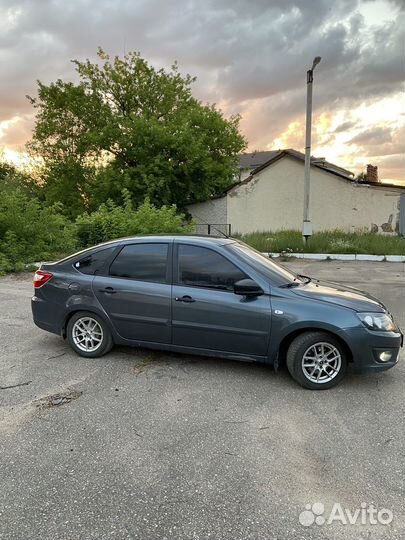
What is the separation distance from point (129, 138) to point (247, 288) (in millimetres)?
18223

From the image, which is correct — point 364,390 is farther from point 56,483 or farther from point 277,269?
point 56,483

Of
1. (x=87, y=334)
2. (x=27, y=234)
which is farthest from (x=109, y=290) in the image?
(x=27, y=234)

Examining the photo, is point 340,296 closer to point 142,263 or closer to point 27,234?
point 142,263

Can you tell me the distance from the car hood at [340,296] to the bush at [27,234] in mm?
9827

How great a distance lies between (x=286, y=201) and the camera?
20438 millimetres

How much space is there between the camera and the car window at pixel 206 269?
167 inches

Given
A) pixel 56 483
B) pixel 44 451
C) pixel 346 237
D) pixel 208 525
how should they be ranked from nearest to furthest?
pixel 208 525, pixel 56 483, pixel 44 451, pixel 346 237

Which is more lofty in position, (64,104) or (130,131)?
(64,104)

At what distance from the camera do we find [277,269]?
466cm

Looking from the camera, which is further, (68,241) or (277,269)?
(68,241)

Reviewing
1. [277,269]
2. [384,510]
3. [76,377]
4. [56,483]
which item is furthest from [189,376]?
[384,510]

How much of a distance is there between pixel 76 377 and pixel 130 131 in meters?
18.1

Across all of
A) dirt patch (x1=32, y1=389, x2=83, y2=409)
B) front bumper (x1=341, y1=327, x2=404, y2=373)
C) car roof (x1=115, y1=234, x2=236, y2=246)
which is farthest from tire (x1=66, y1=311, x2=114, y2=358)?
front bumper (x1=341, y1=327, x2=404, y2=373)

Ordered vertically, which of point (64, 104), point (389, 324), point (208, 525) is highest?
point (64, 104)
